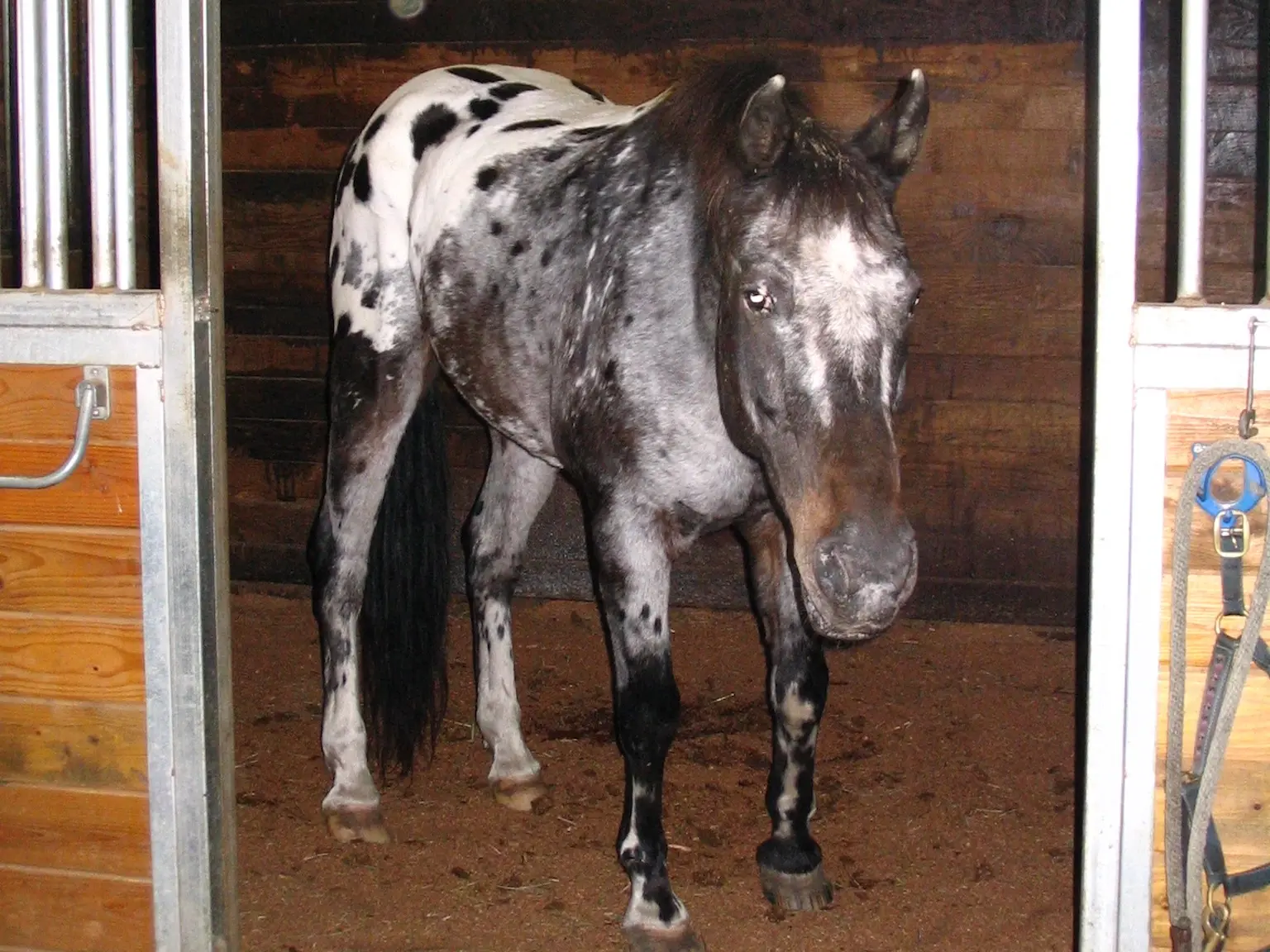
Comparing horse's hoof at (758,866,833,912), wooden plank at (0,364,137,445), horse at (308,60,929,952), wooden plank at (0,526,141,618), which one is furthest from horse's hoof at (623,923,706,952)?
wooden plank at (0,364,137,445)

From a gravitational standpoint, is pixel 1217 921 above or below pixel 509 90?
below

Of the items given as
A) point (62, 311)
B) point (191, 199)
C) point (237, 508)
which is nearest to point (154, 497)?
point (62, 311)

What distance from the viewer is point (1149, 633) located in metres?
2.00

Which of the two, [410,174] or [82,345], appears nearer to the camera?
[82,345]

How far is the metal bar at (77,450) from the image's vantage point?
7.34 ft

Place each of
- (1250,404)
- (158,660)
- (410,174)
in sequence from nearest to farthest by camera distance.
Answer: (1250,404) → (158,660) → (410,174)

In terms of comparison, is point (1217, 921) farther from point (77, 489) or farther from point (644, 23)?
point (644, 23)

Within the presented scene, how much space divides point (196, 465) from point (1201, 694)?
5.66 feet

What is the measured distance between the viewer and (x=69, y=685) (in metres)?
2.36

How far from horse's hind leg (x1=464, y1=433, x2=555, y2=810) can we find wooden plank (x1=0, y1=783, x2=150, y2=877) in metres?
1.57

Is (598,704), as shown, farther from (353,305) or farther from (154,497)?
(154,497)

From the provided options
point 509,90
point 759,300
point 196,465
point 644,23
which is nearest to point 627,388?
point 759,300

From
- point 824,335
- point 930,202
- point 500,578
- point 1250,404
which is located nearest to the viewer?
point 1250,404

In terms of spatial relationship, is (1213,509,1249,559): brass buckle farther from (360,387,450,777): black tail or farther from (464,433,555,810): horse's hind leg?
(360,387,450,777): black tail
